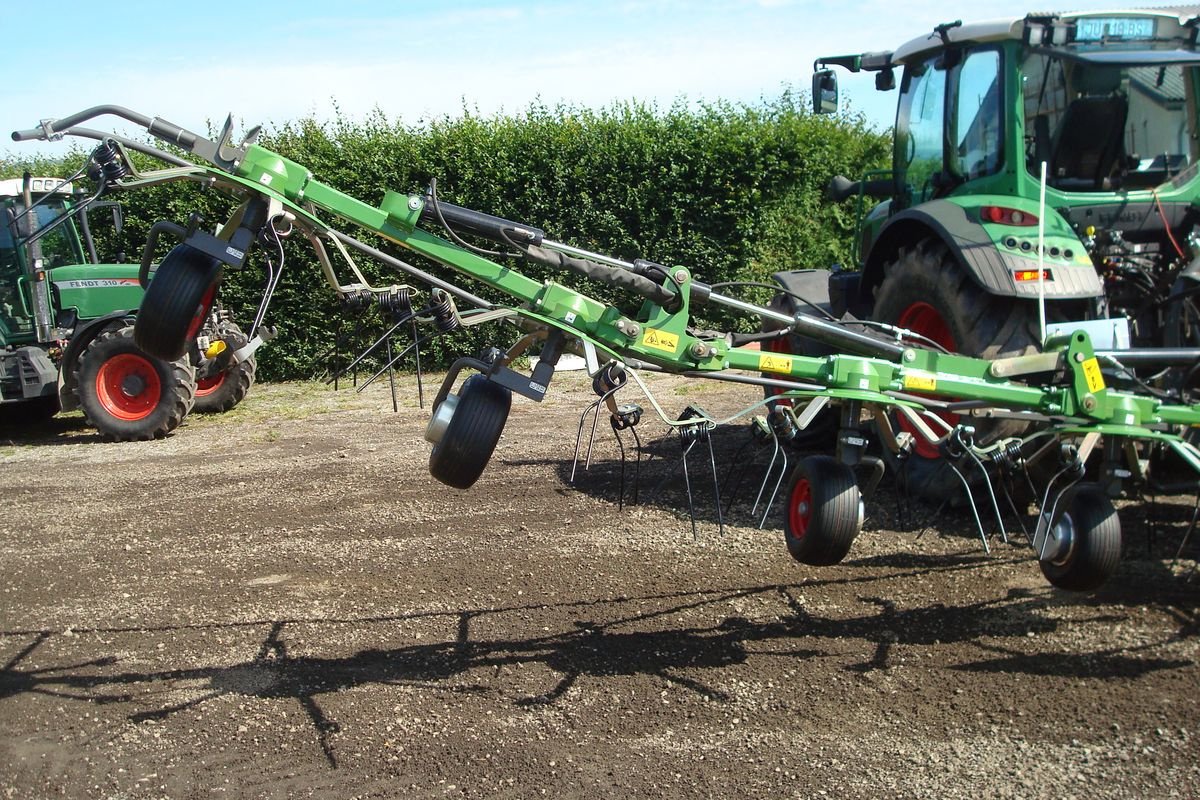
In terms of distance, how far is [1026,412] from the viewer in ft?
12.2

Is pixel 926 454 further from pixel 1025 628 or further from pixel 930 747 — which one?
pixel 930 747

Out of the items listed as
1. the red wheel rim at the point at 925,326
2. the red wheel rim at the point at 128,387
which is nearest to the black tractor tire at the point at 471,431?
the red wheel rim at the point at 925,326

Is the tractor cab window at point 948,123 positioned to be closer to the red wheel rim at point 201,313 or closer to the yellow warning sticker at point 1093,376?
the yellow warning sticker at point 1093,376

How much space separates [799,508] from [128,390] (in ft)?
22.7

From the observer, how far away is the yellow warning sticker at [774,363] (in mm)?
3643

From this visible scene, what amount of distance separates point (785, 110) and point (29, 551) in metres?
9.73

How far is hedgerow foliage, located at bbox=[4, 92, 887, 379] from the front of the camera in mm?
11859

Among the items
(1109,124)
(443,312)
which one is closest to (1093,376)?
(1109,124)

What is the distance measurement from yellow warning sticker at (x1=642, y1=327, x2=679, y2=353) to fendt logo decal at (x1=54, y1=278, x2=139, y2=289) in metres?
7.48

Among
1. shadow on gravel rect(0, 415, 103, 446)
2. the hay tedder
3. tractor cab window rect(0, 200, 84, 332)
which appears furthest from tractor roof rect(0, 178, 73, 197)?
the hay tedder

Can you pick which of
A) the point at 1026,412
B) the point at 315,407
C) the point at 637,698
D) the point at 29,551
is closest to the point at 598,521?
the point at 637,698

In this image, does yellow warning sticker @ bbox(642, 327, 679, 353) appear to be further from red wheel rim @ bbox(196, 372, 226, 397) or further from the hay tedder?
red wheel rim @ bbox(196, 372, 226, 397)

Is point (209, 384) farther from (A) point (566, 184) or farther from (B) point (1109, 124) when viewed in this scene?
(B) point (1109, 124)

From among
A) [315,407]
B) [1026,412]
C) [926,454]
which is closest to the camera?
[1026,412]
